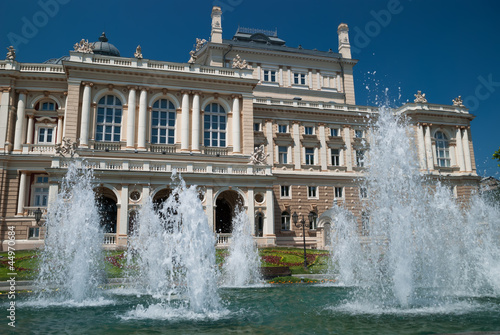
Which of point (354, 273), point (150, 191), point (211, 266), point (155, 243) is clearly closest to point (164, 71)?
point (150, 191)

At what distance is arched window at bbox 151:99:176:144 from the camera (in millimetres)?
39250

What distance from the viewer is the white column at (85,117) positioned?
119 feet

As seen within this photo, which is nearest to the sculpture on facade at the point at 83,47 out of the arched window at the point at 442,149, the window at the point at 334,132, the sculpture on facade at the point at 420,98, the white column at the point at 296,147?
the white column at the point at 296,147

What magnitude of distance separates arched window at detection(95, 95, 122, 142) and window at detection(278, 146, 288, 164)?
704 inches

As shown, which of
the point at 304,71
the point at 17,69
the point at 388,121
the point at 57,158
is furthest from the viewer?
the point at 304,71

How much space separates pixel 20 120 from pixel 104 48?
1877 centimetres

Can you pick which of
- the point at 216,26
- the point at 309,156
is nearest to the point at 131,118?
the point at 216,26

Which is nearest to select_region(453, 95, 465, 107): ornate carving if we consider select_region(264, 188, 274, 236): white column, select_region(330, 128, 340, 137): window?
select_region(330, 128, 340, 137): window

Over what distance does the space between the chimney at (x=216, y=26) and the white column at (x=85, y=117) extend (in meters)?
18.8

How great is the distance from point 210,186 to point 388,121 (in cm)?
2013

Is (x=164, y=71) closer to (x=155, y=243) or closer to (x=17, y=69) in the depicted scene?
(x=17, y=69)

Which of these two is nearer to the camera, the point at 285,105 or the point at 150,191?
the point at 150,191

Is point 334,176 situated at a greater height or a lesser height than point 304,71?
lesser

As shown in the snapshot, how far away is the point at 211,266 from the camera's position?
12961mm
